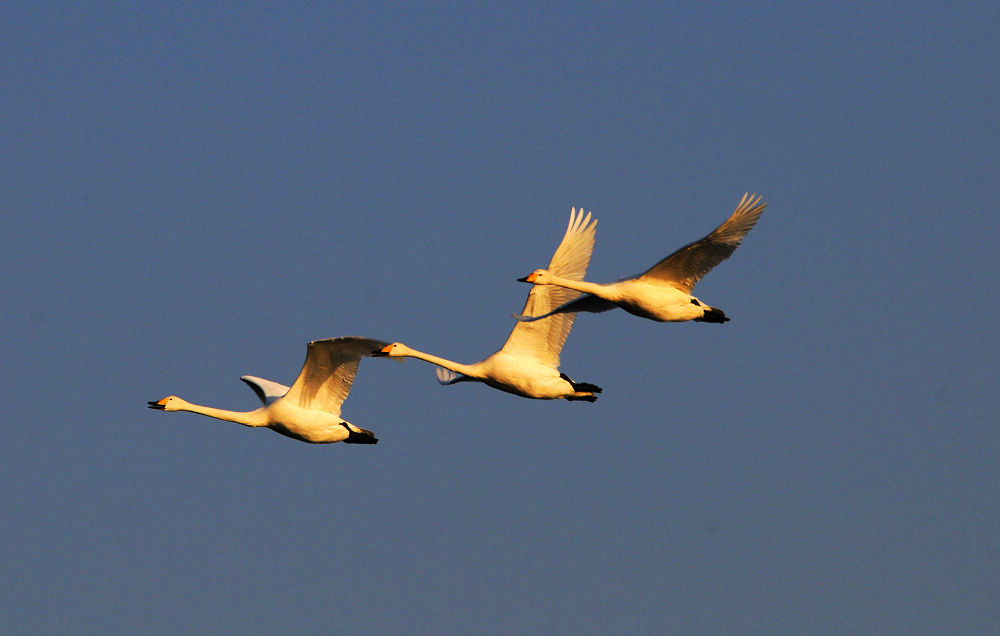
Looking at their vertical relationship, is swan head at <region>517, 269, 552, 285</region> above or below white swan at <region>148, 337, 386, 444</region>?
above

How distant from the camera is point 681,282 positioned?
37.8 metres

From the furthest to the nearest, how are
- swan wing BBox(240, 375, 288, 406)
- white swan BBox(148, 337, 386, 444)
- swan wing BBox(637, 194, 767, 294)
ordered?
swan wing BBox(240, 375, 288, 406) < white swan BBox(148, 337, 386, 444) < swan wing BBox(637, 194, 767, 294)

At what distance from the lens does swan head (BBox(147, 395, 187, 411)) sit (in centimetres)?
4219

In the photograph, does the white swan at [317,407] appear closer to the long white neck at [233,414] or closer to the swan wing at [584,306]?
Result: the long white neck at [233,414]

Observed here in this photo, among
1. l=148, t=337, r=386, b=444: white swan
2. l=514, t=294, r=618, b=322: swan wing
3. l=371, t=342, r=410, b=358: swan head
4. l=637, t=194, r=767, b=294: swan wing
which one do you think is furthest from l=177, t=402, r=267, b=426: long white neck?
l=637, t=194, r=767, b=294: swan wing

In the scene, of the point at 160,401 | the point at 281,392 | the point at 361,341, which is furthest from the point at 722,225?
the point at 160,401

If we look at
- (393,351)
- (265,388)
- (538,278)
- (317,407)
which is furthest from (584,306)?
(265,388)

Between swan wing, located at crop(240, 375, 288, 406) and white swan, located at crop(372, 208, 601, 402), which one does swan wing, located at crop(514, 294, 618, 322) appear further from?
swan wing, located at crop(240, 375, 288, 406)

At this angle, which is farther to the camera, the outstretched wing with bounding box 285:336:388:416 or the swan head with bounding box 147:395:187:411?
the swan head with bounding box 147:395:187:411

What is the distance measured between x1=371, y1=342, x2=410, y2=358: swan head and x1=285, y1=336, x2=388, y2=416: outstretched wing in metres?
0.21

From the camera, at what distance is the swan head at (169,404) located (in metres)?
42.2

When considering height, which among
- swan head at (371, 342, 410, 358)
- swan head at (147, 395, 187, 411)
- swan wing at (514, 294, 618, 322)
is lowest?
swan head at (147, 395, 187, 411)

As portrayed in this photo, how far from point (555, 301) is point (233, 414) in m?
8.08

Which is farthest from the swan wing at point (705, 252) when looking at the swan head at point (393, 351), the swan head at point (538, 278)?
the swan head at point (393, 351)
